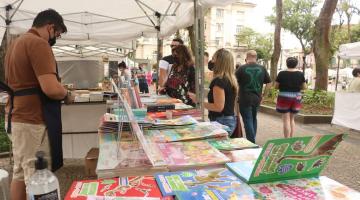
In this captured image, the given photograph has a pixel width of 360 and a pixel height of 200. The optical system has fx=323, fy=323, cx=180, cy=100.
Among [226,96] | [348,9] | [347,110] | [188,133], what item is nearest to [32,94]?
Result: [188,133]

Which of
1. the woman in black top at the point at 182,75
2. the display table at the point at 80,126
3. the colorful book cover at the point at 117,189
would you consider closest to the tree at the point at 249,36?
the woman in black top at the point at 182,75

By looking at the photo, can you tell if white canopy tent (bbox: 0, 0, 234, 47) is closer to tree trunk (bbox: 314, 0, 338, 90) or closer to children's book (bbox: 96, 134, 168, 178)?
children's book (bbox: 96, 134, 168, 178)

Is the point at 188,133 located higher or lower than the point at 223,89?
lower

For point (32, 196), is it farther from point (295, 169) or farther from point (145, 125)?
point (145, 125)

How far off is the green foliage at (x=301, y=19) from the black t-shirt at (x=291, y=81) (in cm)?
3232

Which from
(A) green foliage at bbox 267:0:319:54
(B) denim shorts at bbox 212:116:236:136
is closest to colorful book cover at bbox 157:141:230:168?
(B) denim shorts at bbox 212:116:236:136

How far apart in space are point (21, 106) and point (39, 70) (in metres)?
0.35

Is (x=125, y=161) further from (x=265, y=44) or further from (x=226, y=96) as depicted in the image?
(x=265, y=44)

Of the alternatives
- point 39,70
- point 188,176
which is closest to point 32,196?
point 188,176

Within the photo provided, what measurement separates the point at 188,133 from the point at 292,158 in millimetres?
1046

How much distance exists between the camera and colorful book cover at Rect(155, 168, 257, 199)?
1333 millimetres

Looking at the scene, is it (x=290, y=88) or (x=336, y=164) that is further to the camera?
(x=290, y=88)

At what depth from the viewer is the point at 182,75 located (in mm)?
4441

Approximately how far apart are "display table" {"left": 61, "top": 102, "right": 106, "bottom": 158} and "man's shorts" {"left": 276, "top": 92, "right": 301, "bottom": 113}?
3091mm
